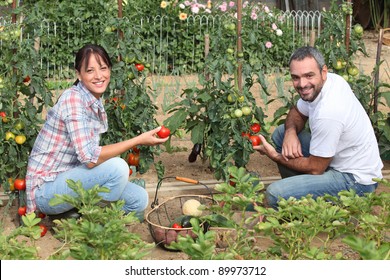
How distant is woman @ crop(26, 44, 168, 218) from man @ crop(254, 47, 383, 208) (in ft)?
2.49

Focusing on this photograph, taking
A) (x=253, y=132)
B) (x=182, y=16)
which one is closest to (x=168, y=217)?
(x=253, y=132)

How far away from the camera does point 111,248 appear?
2971 mm

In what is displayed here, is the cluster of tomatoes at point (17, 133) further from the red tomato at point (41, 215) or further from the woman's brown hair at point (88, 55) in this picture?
the woman's brown hair at point (88, 55)

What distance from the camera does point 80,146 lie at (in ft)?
13.5

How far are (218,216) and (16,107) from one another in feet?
5.66

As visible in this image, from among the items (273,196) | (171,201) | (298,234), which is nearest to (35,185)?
(171,201)

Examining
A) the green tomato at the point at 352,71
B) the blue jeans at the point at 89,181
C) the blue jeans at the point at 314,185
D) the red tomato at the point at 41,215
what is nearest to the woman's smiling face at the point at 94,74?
the blue jeans at the point at 89,181

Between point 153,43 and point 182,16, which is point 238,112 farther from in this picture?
point 182,16

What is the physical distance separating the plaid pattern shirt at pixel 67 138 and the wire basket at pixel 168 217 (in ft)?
1.58

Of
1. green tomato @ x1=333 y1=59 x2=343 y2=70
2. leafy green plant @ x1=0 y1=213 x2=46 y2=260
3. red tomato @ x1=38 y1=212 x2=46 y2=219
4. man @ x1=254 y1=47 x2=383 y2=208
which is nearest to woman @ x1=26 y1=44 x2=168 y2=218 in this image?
red tomato @ x1=38 y1=212 x2=46 y2=219

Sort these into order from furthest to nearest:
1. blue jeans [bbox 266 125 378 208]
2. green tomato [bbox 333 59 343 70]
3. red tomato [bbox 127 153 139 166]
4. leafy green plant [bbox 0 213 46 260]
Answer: green tomato [bbox 333 59 343 70], red tomato [bbox 127 153 139 166], blue jeans [bbox 266 125 378 208], leafy green plant [bbox 0 213 46 260]

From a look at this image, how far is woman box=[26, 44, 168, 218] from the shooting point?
4145 mm

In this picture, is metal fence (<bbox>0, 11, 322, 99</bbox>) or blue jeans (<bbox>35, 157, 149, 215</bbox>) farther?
metal fence (<bbox>0, 11, 322, 99</bbox>)

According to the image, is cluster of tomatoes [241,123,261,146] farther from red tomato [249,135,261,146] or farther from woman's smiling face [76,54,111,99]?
woman's smiling face [76,54,111,99]
